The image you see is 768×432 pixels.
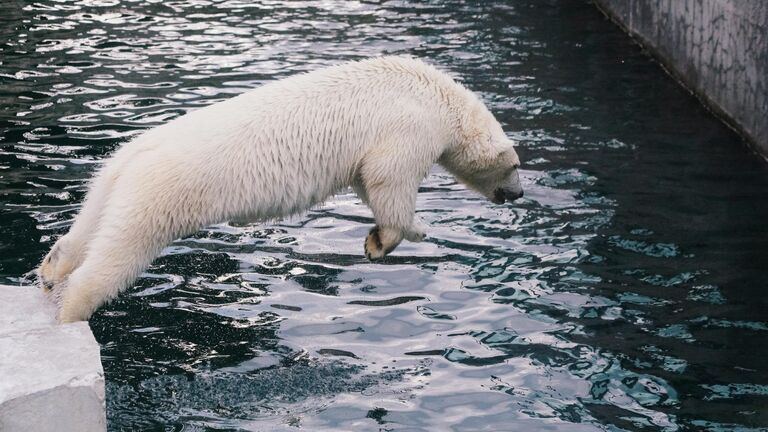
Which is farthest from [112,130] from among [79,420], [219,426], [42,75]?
[79,420]

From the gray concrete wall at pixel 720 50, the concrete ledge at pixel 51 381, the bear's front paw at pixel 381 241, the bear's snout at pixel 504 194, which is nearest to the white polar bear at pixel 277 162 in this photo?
the bear's front paw at pixel 381 241

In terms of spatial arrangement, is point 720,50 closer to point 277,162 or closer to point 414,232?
point 414,232

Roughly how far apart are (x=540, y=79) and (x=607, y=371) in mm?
6083

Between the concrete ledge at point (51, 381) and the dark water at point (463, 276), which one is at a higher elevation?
the concrete ledge at point (51, 381)

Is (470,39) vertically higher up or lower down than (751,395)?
higher up

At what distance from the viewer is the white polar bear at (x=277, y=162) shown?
5.97 metres

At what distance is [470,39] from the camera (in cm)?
1368

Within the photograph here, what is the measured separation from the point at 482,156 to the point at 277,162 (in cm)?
141

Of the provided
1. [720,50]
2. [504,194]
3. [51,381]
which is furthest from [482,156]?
[720,50]

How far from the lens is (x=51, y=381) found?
4.76 m

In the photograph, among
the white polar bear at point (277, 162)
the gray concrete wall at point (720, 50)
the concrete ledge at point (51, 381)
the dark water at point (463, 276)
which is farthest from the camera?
the gray concrete wall at point (720, 50)

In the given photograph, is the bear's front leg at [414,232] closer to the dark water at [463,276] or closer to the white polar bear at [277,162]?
the white polar bear at [277,162]

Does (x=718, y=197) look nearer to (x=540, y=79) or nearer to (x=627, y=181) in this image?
(x=627, y=181)

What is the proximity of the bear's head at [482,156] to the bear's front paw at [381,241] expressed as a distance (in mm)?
716
